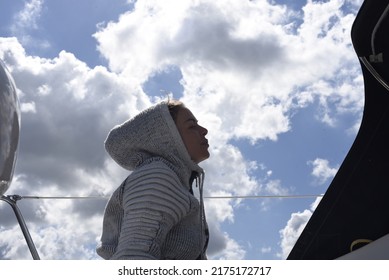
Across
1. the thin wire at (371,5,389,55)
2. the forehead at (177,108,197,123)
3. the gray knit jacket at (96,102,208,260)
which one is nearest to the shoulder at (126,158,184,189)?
the gray knit jacket at (96,102,208,260)

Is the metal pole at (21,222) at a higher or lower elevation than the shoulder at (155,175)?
lower

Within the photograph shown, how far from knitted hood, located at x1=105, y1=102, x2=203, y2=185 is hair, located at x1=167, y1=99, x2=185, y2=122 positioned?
0.04 m

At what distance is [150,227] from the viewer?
1.64 metres

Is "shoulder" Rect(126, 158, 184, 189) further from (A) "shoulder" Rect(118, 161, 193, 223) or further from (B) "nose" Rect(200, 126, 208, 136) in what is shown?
(B) "nose" Rect(200, 126, 208, 136)

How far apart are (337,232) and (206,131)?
514mm

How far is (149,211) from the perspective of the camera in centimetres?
166

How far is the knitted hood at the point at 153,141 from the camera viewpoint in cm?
191

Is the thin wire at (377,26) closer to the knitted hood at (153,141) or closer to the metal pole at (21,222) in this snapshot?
the knitted hood at (153,141)

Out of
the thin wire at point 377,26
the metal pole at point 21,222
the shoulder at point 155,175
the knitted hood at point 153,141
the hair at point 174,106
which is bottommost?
the metal pole at point 21,222

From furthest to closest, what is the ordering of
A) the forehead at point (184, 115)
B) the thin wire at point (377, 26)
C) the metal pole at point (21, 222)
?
the forehead at point (184, 115) < the thin wire at point (377, 26) < the metal pole at point (21, 222)

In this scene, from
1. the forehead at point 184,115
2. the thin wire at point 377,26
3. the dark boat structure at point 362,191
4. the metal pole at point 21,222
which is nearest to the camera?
the metal pole at point 21,222

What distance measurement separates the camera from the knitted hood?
1.91 m

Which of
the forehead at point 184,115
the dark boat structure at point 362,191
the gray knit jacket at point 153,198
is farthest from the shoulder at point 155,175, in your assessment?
the dark boat structure at point 362,191
